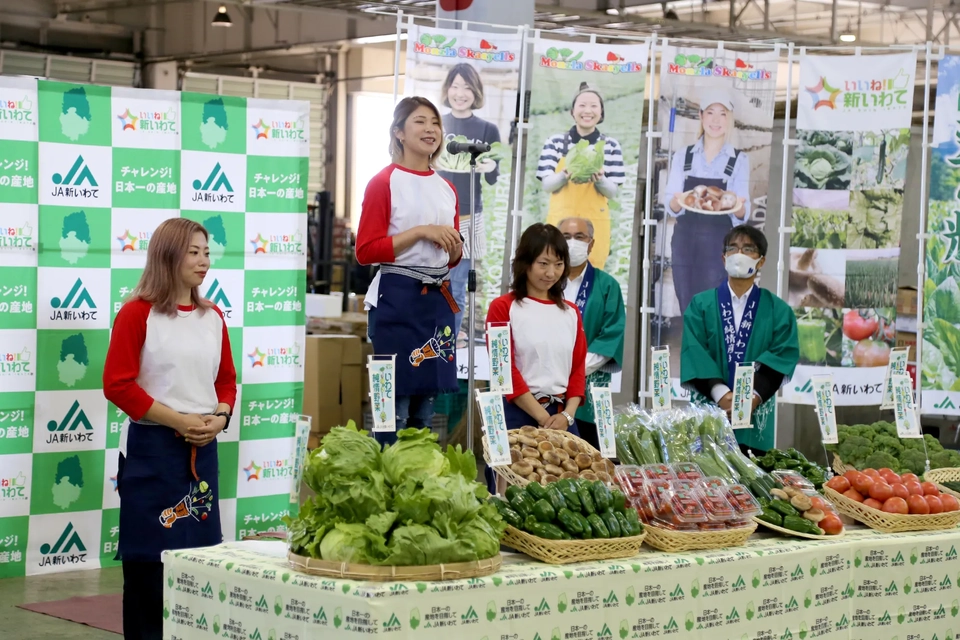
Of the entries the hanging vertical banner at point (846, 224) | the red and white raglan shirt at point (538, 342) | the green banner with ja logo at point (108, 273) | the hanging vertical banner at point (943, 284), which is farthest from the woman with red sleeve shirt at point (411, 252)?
the hanging vertical banner at point (943, 284)

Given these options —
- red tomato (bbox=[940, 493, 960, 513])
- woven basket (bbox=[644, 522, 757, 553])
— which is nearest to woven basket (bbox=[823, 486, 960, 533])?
red tomato (bbox=[940, 493, 960, 513])

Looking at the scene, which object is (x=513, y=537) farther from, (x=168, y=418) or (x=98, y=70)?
(x=98, y=70)

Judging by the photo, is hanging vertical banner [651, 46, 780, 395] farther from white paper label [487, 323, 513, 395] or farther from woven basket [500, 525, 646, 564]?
woven basket [500, 525, 646, 564]

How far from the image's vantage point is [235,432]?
5223 millimetres

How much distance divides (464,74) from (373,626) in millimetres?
3428

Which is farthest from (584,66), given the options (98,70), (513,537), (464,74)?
(98,70)

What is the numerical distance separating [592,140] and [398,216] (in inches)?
64.5

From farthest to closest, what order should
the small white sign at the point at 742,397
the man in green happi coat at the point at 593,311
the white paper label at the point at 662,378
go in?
the man in green happi coat at the point at 593,311, the small white sign at the point at 742,397, the white paper label at the point at 662,378

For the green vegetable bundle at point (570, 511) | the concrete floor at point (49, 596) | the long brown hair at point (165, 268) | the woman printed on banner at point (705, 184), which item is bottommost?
the concrete floor at point (49, 596)

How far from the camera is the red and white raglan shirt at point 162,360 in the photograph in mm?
3504

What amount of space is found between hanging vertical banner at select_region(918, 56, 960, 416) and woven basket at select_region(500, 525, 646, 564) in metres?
3.43

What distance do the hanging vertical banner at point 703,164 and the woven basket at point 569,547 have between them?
111 inches

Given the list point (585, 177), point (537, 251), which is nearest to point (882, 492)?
point (537, 251)

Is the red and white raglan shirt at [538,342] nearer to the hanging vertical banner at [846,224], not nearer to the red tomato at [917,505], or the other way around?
the red tomato at [917,505]
